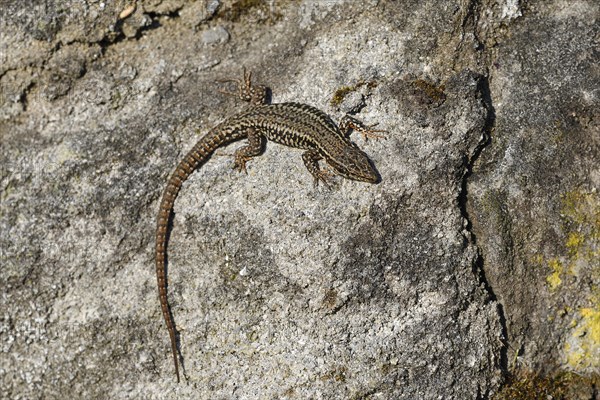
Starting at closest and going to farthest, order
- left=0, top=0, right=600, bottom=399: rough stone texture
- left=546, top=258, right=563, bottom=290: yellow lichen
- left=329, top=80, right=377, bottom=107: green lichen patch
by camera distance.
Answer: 1. left=0, top=0, right=600, bottom=399: rough stone texture
2. left=546, top=258, right=563, bottom=290: yellow lichen
3. left=329, top=80, right=377, bottom=107: green lichen patch

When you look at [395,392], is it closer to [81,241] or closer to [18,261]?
[81,241]

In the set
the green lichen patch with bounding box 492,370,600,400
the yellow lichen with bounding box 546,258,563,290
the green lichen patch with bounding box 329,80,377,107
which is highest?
the green lichen patch with bounding box 329,80,377,107

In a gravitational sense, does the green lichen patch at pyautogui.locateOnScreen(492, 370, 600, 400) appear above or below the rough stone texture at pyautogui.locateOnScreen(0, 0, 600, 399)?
below

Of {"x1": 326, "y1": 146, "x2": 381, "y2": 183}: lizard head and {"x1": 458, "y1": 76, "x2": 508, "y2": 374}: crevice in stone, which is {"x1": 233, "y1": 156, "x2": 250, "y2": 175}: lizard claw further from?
{"x1": 458, "y1": 76, "x2": 508, "y2": 374}: crevice in stone

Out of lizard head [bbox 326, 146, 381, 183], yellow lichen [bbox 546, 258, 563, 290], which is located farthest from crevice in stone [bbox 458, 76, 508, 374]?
lizard head [bbox 326, 146, 381, 183]

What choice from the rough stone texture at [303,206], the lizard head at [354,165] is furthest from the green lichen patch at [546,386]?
the lizard head at [354,165]

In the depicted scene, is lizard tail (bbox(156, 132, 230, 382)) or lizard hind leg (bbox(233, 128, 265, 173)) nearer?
lizard tail (bbox(156, 132, 230, 382))
